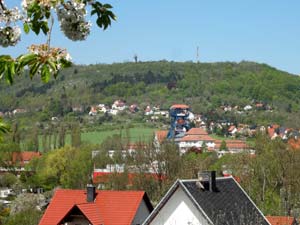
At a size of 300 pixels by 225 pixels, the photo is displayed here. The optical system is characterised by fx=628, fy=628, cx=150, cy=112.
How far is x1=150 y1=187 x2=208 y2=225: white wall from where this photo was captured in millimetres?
21016

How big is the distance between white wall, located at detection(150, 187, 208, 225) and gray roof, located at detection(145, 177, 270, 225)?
0.59 feet

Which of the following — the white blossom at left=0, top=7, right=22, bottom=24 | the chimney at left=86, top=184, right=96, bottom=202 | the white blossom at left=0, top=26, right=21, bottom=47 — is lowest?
the chimney at left=86, top=184, right=96, bottom=202

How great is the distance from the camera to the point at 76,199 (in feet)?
90.6

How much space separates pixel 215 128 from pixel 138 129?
21607mm

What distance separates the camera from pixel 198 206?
2059 cm

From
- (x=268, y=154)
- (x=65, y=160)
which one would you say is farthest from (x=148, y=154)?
(x=65, y=160)

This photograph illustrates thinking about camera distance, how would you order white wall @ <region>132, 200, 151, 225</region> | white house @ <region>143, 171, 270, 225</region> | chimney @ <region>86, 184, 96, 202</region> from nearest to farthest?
white house @ <region>143, 171, 270, 225</region> < white wall @ <region>132, 200, 151, 225</region> < chimney @ <region>86, 184, 96, 202</region>

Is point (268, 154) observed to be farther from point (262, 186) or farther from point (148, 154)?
point (148, 154)

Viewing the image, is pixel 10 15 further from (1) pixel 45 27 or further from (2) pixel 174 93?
(2) pixel 174 93

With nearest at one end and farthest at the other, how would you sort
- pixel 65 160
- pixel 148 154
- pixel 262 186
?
pixel 262 186
pixel 148 154
pixel 65 160

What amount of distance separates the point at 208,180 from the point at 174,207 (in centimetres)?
166

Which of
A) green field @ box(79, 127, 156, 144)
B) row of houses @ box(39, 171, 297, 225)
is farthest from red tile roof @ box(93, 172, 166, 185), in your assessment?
green field @ box(79, 127, 156, 144)

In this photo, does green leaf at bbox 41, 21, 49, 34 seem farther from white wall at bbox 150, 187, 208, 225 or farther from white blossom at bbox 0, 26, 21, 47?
white wall at bbox 150, 187, 208, 225

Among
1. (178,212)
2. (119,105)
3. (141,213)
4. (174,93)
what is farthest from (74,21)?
(174,93)
